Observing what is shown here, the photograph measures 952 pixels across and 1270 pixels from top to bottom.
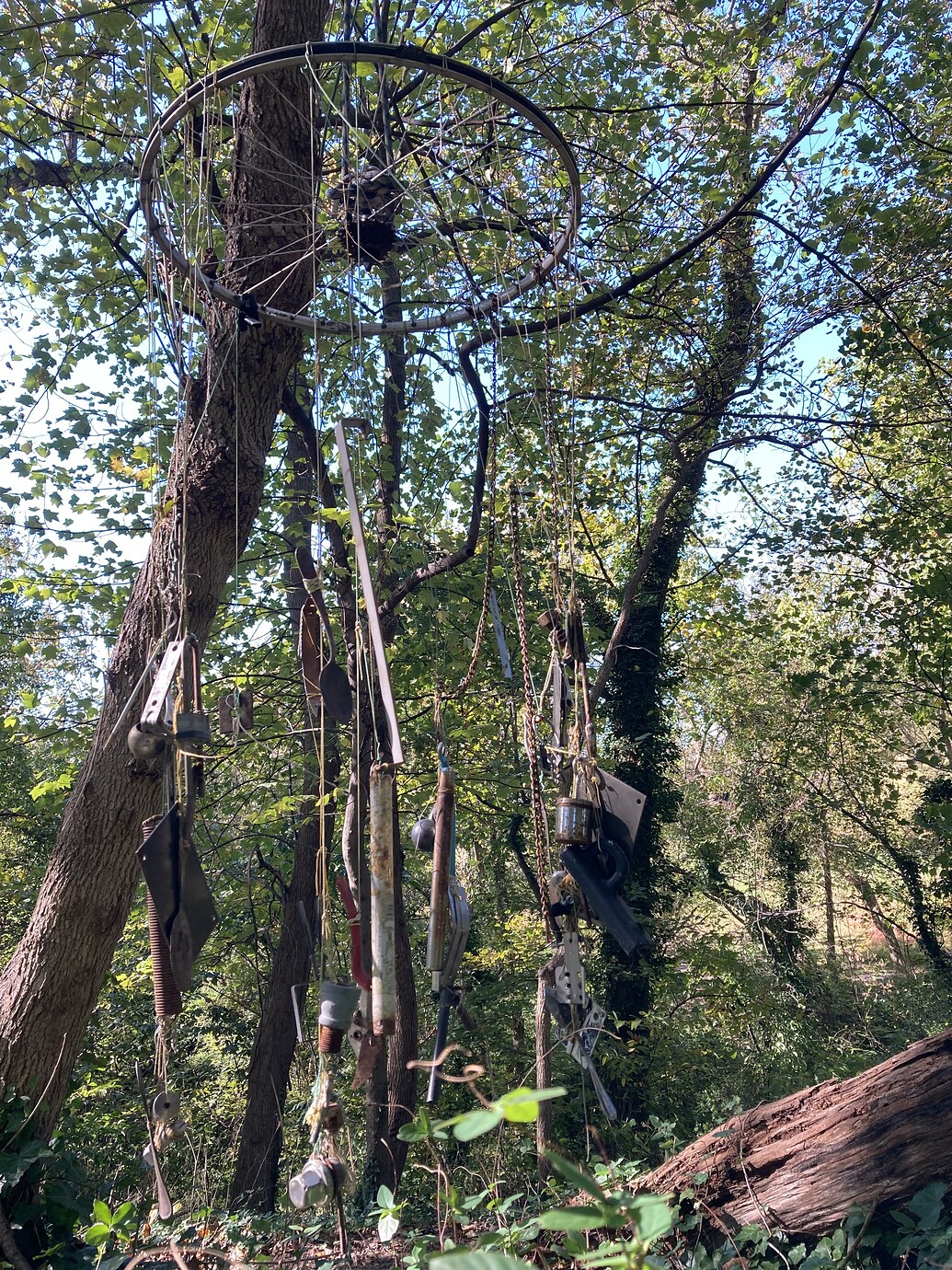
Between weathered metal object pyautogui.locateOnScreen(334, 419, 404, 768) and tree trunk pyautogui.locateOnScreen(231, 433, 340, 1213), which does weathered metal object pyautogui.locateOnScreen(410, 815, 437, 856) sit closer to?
weathered metal object pyautogui.locateOnScreen(334, 419, 404, 768)

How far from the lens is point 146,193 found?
260 cm

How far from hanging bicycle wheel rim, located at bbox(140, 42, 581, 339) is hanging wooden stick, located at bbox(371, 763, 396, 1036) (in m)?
1.14

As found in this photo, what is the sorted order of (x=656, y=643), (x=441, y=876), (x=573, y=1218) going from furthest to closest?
(x=656, y=643) < (x=441, y=876) < (x=573, y=1218)

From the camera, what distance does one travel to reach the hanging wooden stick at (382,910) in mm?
1329

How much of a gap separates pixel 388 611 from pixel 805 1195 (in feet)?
13.3

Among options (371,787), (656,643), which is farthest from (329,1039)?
(656,643)

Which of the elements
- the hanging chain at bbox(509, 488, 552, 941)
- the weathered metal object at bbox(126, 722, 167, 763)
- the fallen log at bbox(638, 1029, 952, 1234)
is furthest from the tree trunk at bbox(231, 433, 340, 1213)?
the weathered metal object at bbox(126, 722, 167, 763)

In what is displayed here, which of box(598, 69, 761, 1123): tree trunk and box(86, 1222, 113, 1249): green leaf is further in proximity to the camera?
box(598, 69, 761, 1123): tree trunk

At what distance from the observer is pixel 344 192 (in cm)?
230

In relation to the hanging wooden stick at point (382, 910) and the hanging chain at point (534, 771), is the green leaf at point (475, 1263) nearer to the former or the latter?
the hanging wooden stick at point (382, 910)

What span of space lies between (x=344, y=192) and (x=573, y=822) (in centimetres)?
168

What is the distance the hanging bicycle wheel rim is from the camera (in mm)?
2229

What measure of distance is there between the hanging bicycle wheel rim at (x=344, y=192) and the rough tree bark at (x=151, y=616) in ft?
0.23

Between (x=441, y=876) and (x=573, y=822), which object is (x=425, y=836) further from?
(x=573, y=822)
